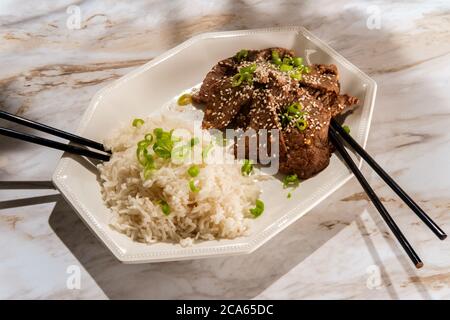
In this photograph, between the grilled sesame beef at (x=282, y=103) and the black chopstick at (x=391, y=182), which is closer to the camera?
the black chopstick at (x=391, y=182)

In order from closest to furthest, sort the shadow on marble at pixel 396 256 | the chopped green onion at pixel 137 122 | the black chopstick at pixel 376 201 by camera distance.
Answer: the black chopstick at pixel 376 201 → the shadow on marble at pixel 396 256 → the chopped green onion at pixel 137 122

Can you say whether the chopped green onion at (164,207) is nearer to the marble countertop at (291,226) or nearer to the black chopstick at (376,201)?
the marble countertop at (291,226)

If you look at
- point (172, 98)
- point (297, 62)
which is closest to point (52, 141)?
point (172, 98)

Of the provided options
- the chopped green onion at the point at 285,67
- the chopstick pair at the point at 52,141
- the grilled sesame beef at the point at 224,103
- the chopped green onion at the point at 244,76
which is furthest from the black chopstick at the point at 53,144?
the chopped green onion at the point at 285,67

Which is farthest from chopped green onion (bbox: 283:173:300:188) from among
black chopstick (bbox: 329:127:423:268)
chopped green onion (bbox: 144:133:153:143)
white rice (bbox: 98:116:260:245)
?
chopped green onion (bbox: 144:133:153:143)

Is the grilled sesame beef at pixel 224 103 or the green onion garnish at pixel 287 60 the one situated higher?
the green onion garnish at pixel 287 60

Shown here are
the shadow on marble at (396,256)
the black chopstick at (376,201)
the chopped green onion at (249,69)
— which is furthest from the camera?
the chopped green onion at (249,69)

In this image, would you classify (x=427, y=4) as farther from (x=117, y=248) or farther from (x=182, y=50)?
(x=117, y=248)

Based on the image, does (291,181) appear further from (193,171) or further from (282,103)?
(193,171)

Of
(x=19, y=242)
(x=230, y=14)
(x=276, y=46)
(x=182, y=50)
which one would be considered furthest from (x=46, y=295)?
(x=230, y=14)
